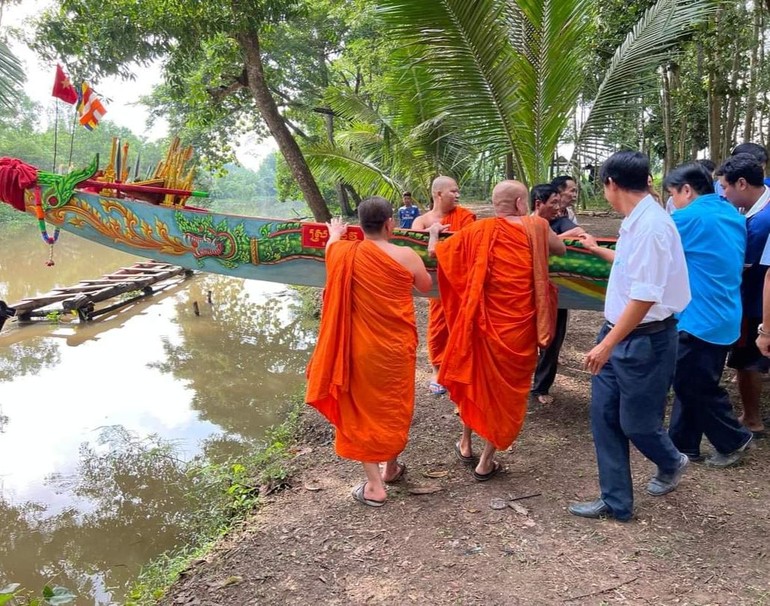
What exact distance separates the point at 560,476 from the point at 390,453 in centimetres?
95

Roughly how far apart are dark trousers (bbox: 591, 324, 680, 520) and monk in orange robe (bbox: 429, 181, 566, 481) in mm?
435

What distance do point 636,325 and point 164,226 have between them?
4.02 meters

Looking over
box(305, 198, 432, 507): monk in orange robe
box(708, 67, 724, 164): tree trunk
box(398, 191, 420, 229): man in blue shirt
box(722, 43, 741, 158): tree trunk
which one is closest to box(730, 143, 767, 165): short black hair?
box(305, 198, 432, 507): monk in orange robe

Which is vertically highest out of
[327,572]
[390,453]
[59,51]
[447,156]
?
[59,51]

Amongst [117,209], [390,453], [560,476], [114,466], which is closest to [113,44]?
[117,209]

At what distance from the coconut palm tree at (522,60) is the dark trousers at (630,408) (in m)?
2.58

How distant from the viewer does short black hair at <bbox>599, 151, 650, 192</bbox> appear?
206cm

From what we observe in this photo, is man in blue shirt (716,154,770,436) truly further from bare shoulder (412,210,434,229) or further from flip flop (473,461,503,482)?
bare shoulder (412,210,434,229)

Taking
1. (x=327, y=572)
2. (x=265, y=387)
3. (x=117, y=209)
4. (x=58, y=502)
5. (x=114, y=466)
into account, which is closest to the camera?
(x=327, y=572)

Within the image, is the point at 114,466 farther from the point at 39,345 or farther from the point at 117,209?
the point at 39,345

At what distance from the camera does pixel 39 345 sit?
8.09 meters

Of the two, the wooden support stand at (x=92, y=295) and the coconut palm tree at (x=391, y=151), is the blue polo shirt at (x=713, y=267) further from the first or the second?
the wooden support stand at (x=92, y=295)

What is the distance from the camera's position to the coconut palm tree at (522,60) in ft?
13.0

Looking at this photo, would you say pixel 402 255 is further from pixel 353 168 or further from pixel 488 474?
pixel 353 168
